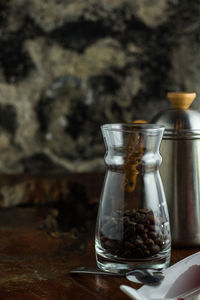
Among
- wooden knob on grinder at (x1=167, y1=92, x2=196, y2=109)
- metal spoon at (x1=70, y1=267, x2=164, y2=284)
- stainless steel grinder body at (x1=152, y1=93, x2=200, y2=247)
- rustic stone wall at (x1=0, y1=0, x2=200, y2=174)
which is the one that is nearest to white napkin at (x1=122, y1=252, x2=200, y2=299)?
metal spoon at (x1=70, y1=267, x2=164, y2=284)

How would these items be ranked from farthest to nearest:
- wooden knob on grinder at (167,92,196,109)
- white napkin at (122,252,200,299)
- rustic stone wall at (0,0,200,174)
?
rustic stone wall at (0,0,200,174) < wooden knob on grinder at (167,92,196,109) < white napkin at (122,252,200,299)

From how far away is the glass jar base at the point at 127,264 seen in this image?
634 millimetres

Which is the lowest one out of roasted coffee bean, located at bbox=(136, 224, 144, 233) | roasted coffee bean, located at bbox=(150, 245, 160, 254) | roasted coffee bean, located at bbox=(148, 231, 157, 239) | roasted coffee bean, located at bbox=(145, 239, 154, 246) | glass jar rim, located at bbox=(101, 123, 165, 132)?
roasted coffee bean, located at bbox=(150, 245, 160, 254)

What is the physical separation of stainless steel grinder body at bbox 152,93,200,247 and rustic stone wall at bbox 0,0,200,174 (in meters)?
0.75

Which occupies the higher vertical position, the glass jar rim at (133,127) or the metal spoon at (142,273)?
the glass jar rim at (133,127)

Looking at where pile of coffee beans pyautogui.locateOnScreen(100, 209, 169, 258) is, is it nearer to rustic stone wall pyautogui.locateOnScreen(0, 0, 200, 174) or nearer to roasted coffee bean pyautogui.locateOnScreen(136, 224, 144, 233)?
roasted coffee bean pyautogui.locateOnScreen(136, 224, 144, 233)

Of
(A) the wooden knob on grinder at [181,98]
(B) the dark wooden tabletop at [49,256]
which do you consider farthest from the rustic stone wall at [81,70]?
(A) the wooden knob on grinder at [181,98]

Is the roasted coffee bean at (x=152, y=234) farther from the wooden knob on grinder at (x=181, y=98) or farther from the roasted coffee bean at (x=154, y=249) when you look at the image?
the wooden knob on grinder at (x=181, y=98)

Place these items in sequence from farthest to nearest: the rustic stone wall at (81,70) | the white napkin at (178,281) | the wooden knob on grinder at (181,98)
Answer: the rustic stone wall at (81,70) → the wooden knob on grinder at (181,98) → the white napkin at (178,281)

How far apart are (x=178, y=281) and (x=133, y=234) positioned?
0.09 meters

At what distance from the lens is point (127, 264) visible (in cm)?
64

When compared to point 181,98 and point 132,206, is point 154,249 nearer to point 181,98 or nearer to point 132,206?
point 132,206

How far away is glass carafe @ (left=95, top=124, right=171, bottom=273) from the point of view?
0.63m

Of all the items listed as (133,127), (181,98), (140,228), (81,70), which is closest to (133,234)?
(140,228)
